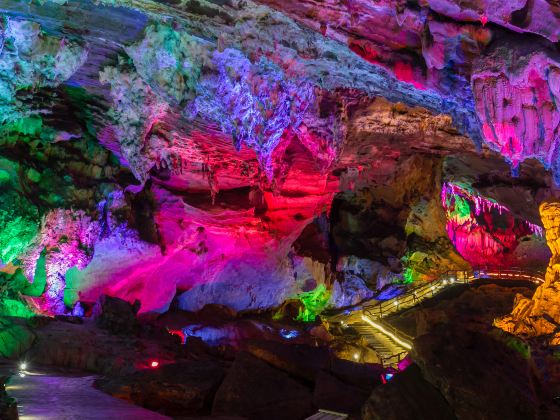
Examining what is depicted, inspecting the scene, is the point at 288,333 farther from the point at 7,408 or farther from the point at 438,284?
the point at 7,408

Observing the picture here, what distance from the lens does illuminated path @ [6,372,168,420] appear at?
4.36 metres

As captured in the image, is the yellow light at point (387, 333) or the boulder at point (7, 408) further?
the yellow light at point (387, 333)

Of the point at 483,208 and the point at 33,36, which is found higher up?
the point at 33,36

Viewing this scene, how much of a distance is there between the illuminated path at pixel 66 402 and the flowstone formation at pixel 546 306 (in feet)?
28.0

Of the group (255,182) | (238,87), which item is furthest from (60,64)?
(255,182)

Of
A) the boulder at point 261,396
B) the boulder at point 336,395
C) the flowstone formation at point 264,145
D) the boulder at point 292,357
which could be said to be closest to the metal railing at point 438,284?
the flowstone formation at point 264,145

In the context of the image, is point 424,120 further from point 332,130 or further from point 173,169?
point 173,169

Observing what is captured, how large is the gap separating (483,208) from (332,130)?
34.5ft

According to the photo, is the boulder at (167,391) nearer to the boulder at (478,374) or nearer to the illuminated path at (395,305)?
the boulder at (478,374)

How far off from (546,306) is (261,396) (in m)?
7.86

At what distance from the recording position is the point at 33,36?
909 centimetres

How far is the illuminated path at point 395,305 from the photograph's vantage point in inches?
598

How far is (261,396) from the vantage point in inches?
221

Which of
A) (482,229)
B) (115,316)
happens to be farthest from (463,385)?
(482,229)
